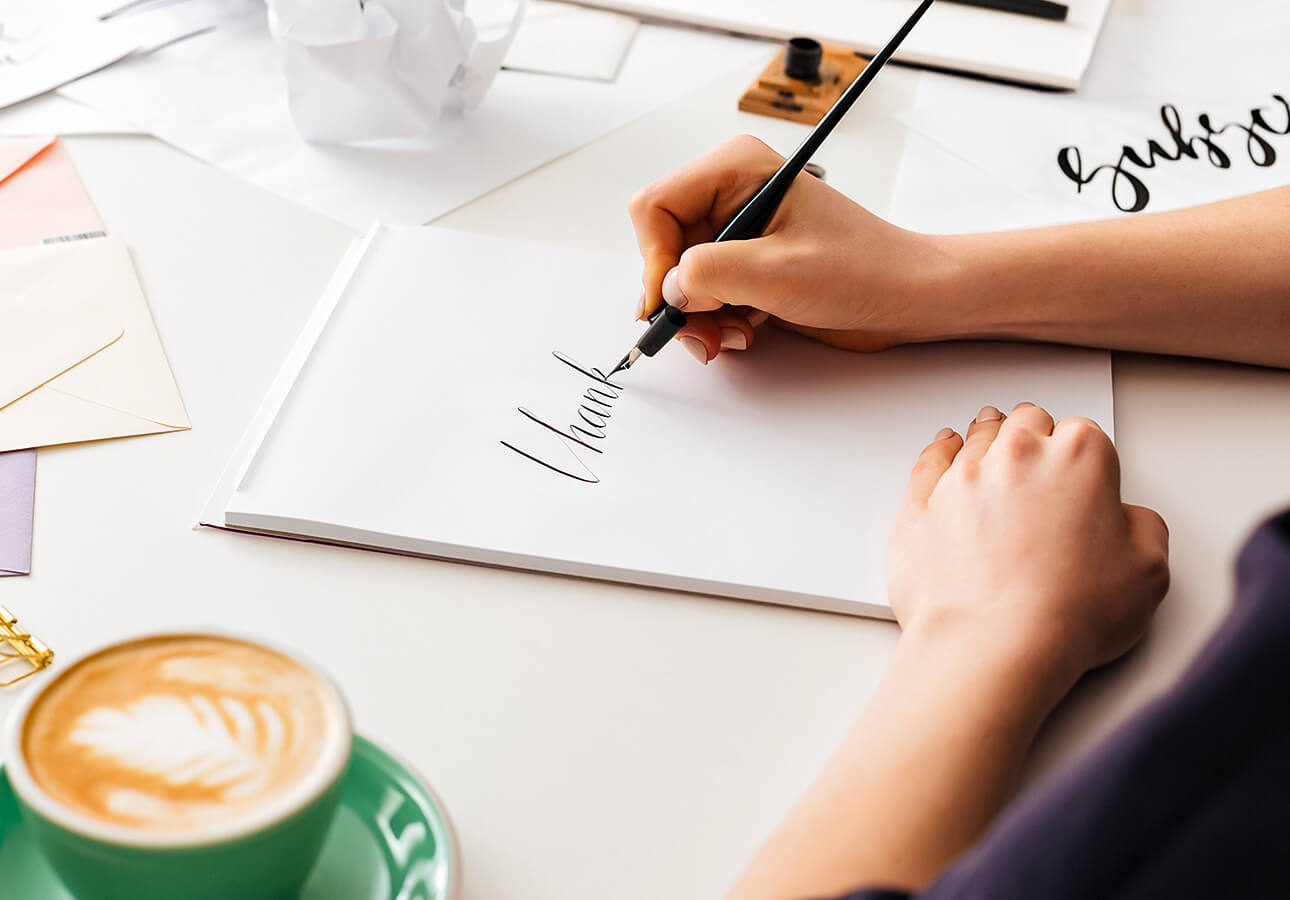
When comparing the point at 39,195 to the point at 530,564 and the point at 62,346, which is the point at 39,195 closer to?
the point at 62,346

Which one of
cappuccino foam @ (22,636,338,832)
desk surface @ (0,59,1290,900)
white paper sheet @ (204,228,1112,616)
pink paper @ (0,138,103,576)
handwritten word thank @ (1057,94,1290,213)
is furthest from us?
handwritten word thank @ (1057,94,1290,213)

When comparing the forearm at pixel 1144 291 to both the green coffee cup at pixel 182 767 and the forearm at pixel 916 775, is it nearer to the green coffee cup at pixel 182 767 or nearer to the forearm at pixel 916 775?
the forearm at pixel 916 775

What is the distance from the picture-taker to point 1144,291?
2.38 ft

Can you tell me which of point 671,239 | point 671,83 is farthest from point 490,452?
point 671,83

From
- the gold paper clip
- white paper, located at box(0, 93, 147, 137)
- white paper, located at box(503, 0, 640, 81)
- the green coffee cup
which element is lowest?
the gold paper clip

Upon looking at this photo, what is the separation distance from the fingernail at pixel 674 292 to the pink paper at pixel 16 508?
0.37 meters

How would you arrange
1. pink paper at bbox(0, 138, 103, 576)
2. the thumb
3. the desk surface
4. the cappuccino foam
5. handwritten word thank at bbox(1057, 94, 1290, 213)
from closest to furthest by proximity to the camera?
the cappuccino foam → the desk surface → the thumb → pink paper at bbox(0, 138, 103, 576) → handwritten word thank at bbox(1057, 94, 1290, 213)

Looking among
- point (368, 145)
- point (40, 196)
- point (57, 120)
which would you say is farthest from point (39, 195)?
point (368, 145)

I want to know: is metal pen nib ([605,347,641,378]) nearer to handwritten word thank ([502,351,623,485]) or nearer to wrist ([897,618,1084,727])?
handwritten word thank ([502,351,623,485])

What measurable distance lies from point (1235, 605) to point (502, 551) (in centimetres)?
37

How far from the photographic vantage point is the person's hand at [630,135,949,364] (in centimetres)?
70

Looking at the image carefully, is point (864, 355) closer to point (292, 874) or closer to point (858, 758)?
point (858, 758)

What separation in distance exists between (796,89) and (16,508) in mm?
712

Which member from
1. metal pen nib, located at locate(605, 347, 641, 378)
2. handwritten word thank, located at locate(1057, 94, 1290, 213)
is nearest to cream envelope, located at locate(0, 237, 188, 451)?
metal pen nib, located at locate(605, 347, 641, 378)
